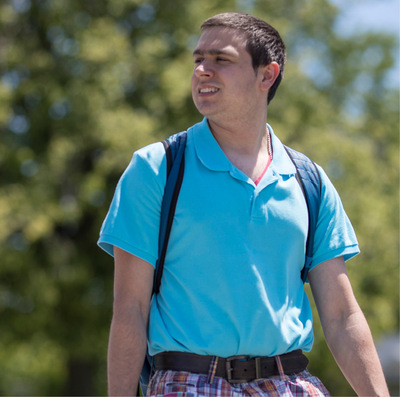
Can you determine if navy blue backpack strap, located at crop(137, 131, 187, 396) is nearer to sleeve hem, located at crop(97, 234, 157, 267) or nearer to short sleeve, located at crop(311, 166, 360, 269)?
sleeve hem, located at crop(97, 234, 157, 267)

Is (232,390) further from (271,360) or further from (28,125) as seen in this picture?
(28,125)

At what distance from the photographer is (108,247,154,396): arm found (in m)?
2.15

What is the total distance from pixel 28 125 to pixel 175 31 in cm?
304

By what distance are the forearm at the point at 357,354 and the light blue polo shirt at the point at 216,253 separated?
0.13m

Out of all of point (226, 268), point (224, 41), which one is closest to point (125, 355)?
point (226, 268)

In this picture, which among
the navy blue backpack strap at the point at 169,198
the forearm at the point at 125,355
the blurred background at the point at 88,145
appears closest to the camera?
the forearm at the point at 125,355

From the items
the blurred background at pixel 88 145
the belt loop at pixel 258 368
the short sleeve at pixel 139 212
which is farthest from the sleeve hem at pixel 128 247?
the blurred background at pixel 88 145

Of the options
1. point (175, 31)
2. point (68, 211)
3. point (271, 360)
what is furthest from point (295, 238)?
point (175, 31)

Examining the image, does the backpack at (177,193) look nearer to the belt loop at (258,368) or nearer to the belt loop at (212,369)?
the belt loop at (212,369)

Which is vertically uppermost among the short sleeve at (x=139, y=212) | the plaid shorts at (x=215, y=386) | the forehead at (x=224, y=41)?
the forehead at (x=224, y=41)

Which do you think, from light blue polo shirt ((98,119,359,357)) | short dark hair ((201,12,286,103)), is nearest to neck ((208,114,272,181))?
light blue polo shirt ((98,119,359,357))

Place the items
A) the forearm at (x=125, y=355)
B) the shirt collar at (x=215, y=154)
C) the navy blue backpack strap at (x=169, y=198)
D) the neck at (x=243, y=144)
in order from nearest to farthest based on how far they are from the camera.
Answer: the forearm at (x=125, y=355) → the navy blue backpack strap at (x=169, y=198) → the shirt collar at (x=215, y=154) → the neck at (x=243, y=144)

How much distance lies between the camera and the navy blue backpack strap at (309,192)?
2.46 m

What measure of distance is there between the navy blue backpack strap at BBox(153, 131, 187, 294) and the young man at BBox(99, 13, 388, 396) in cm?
2
